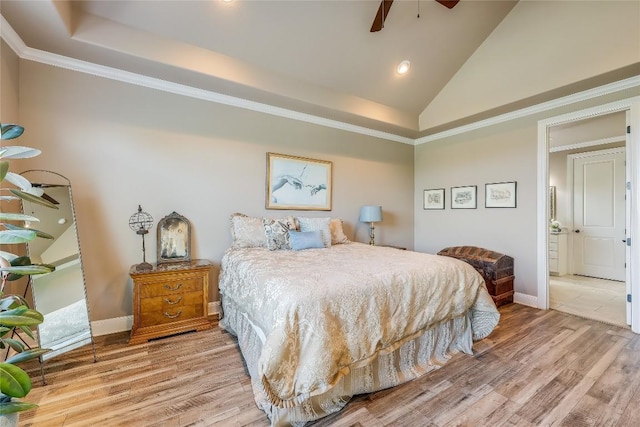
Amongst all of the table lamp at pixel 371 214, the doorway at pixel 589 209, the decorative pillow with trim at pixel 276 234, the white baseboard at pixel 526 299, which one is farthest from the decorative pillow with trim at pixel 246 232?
the doorway at pixel 589 209

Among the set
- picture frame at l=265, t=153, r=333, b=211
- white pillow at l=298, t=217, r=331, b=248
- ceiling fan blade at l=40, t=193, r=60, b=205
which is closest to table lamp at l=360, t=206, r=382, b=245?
picture frame at l=265, t=153, r=333, b=211

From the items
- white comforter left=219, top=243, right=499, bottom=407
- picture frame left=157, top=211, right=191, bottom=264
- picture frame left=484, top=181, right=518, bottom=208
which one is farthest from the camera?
picture frame left=484, top=181, right=518, bottom=208

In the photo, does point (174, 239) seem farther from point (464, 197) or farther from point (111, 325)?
point (464, 197)

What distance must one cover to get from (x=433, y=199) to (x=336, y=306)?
386cm

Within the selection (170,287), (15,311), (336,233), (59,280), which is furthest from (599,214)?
(59,280)

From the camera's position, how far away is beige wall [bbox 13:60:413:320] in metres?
2.57

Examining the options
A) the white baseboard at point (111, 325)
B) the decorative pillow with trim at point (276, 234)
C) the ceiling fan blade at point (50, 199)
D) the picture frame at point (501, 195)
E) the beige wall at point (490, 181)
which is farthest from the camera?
the picture frame at point (501, 195)

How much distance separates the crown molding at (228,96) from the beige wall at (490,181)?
0.25 ft

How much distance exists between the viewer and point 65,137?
2586mm

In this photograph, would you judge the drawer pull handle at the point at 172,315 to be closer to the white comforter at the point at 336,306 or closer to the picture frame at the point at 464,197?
the white comforter at the point at 336,306

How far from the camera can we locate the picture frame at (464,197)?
4281 mm

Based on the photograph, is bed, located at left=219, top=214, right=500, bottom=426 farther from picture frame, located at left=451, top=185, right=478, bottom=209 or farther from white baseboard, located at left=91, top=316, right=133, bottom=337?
picture frame, located at left=451, top=185, right=478, bottom=209

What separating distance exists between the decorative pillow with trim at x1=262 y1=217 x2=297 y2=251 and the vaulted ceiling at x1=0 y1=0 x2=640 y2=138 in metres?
1.57

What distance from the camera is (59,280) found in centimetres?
223
